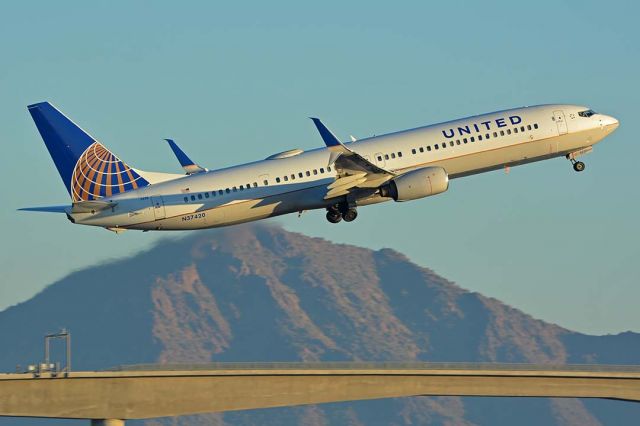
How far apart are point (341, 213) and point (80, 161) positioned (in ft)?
53.0

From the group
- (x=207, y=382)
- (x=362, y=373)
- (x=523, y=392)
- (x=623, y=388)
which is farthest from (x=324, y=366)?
(x=623, y=388)

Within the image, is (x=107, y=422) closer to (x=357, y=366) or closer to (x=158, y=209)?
(x=158, y=209)

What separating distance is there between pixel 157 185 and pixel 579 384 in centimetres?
2834

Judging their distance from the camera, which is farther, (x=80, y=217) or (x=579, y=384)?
(x=579, y=384)

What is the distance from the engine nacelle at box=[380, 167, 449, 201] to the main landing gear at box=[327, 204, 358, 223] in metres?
3.49

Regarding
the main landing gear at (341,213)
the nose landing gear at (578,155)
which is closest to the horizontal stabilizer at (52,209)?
the main landing gear at (341,213)

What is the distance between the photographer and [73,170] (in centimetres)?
7731

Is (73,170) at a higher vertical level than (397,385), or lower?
higher

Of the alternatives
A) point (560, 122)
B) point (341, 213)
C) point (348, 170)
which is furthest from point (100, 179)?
point (560, 122)

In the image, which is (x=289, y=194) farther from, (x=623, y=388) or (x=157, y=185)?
(x=623, y=388)

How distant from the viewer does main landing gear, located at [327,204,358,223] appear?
80.0 metres

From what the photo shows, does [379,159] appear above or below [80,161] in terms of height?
below

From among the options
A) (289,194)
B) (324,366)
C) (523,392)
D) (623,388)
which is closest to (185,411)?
(324,366)

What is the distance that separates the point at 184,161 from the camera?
7981 cm
